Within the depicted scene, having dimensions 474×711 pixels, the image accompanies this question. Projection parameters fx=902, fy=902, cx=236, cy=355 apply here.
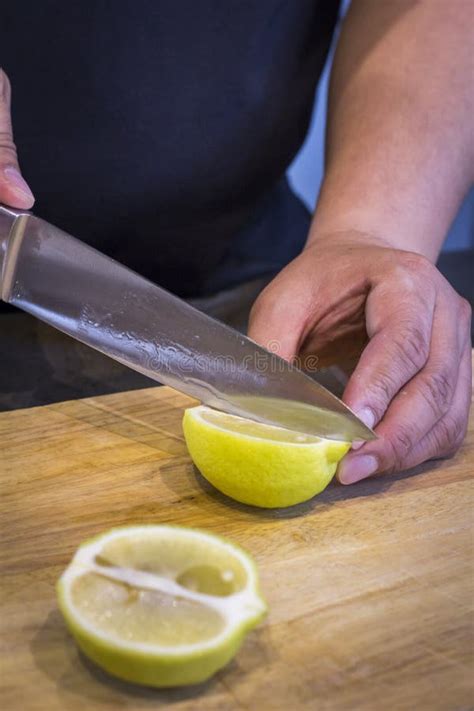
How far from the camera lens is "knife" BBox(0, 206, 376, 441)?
4.03ft

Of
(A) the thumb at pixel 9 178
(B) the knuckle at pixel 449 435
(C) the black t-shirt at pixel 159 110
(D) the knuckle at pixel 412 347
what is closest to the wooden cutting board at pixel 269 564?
(B) the knuckle at pixel 449 435

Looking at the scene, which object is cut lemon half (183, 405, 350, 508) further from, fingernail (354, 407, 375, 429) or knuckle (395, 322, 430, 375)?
knuckle (395, 322, 430, 375)

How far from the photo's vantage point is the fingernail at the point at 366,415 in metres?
1.21

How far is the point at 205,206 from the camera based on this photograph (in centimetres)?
181

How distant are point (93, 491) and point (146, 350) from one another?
0.68 feet

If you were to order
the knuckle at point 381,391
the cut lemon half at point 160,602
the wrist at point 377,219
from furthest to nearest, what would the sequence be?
the wrist at point 377,219
the knuckle at point 381,391
the cut lemon half at point 160,602

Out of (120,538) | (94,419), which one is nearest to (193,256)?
(94,419)

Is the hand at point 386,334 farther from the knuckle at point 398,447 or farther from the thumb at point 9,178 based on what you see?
the thumb at point 9,178

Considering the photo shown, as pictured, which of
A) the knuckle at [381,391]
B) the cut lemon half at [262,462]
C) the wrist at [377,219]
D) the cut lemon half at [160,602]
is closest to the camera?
the cut lemon half at [160,602]

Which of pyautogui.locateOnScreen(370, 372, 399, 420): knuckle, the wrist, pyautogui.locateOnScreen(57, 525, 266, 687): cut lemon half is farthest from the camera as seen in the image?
the wrist

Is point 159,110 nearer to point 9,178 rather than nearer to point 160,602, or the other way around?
point 9,178

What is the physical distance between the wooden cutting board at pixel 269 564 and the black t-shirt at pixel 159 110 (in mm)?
463

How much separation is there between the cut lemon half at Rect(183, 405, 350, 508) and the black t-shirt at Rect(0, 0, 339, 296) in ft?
2.21

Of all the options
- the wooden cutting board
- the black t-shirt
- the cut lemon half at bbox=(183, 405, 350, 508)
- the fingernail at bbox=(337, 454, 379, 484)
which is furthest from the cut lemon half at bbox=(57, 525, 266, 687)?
the black t-shirt
